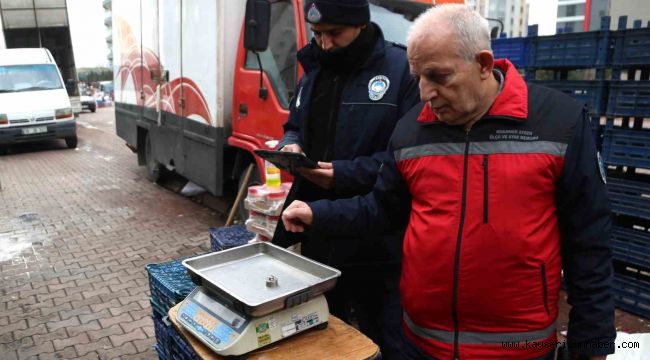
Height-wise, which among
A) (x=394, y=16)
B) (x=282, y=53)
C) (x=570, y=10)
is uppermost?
(x=570, y=10)

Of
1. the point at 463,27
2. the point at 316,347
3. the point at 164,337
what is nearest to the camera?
the point at 463,27

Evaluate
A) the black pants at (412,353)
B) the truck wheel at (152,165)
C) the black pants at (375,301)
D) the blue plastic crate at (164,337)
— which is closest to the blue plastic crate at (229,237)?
the blue plastic crate at (164,337)

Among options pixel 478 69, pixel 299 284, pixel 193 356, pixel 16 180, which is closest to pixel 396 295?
pixel 299 284

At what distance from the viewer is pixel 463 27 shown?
4.99 feet

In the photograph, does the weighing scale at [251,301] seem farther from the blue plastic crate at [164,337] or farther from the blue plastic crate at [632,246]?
the blue plastic crate at [632,246]

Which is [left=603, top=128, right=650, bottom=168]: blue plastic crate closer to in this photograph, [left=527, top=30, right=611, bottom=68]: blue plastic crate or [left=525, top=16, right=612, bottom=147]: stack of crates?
[left=525, top=16, right=612, bottom=147]: stack of crates

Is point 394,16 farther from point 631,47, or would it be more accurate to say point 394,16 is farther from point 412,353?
point 412,353

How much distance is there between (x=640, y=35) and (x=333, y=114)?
9.90ft

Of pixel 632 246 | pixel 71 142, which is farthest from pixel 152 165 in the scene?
pixel 632 246

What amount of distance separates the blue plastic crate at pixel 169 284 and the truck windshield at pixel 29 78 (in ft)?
39.4

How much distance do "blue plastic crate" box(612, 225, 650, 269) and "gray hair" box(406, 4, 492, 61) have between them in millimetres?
3311

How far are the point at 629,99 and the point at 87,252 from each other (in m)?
5.57

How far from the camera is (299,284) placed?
6.16 ft

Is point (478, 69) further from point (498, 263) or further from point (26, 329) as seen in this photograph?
point (26, 329)
